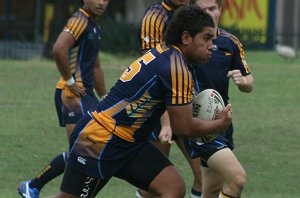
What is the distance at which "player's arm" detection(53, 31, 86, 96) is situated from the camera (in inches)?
374

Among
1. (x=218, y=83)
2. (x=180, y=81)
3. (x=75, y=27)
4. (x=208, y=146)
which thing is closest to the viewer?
(x=180, y=81)

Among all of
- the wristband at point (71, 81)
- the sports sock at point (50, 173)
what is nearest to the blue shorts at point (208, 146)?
the sports sock at point (50, 173)

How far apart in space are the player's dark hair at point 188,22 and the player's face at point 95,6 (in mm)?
3256

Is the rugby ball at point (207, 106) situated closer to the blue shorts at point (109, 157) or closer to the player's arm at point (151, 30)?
the blue shorts at point (109, 157)

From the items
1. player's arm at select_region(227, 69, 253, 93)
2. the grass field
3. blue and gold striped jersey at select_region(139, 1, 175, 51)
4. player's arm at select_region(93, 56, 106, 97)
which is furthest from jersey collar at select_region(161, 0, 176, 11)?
the grass field

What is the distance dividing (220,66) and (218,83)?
14 centimetres

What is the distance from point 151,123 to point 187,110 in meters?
0.33

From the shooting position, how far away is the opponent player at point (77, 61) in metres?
9.57

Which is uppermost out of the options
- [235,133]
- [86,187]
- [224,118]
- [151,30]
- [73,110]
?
[151,30]

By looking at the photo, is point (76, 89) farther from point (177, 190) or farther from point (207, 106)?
point (177, 190)

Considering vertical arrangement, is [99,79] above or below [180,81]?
below

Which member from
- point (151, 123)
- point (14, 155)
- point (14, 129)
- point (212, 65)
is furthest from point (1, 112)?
point (151, 123)

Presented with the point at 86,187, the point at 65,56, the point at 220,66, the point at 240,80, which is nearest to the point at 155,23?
the point at 220,66

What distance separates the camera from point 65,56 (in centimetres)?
949
